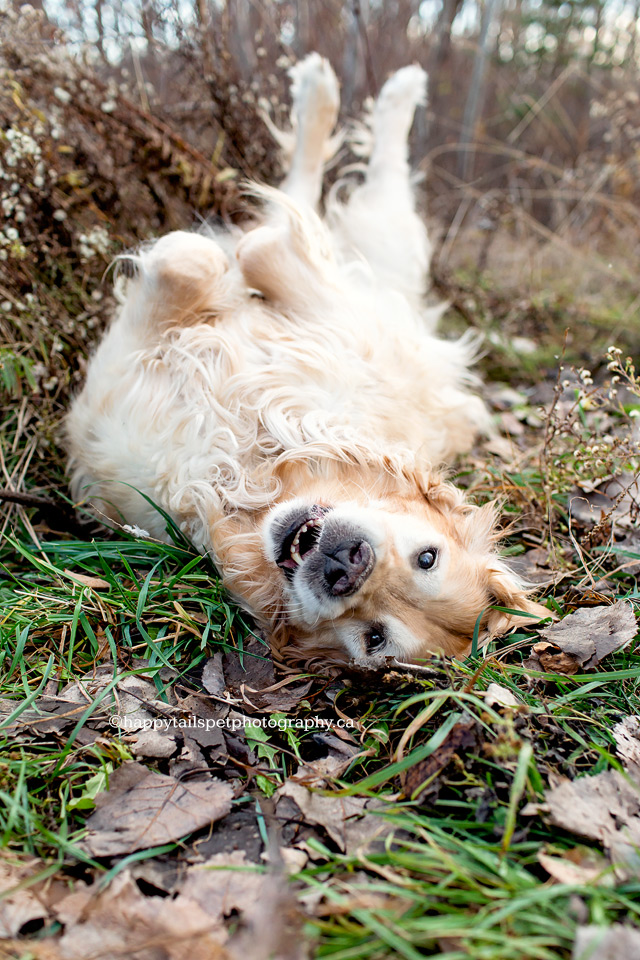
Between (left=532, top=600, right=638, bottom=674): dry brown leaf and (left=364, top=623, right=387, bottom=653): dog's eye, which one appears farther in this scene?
(left=364, top=623, right=387, bottom=653): dog's eye

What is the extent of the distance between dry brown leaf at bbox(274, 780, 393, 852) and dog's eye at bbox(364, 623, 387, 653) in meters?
0.58

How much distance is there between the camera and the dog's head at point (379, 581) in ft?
7.22

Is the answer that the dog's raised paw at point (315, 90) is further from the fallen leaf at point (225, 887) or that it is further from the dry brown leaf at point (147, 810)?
the fallen leaf at point (225, 887)

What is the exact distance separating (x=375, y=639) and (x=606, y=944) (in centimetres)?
115

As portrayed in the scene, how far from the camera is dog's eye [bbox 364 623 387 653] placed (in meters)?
2.26

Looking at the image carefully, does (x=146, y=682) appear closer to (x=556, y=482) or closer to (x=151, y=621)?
(x=151, y=621)

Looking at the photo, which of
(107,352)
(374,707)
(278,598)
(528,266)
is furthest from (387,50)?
(374,707)

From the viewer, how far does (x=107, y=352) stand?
289 cm

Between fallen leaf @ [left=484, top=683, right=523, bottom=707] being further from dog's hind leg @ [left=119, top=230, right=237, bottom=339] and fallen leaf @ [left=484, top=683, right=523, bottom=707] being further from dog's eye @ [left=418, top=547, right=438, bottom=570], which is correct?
dog's hind leg @ [left=119, top=230, right=237, bottom=339]

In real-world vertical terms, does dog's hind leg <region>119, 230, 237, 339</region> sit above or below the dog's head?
above

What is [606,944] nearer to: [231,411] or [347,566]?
[347,566]

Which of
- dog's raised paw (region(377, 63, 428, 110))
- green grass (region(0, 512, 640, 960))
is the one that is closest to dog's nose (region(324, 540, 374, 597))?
green grass (region(0, 512, 640, 960))

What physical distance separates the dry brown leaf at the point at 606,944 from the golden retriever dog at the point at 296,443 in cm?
103

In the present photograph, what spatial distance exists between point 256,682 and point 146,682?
1.23 feet
